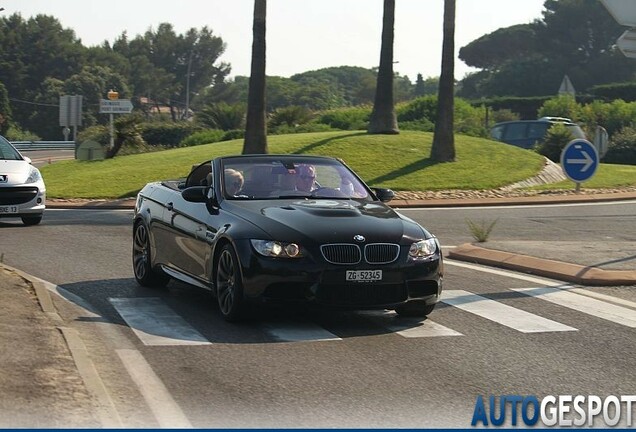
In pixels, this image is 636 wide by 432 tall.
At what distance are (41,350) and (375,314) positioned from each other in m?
3.67

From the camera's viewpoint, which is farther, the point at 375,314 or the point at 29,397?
the point at 375,314

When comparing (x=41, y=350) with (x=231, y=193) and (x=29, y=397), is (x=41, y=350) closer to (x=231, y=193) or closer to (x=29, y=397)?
(x=29, y=397)

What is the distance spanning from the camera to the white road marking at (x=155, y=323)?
9.97 metres

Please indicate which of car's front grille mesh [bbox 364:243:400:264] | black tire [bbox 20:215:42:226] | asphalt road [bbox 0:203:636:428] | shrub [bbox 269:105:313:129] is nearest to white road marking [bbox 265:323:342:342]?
asphalt road [bbox 0:203:636:428]

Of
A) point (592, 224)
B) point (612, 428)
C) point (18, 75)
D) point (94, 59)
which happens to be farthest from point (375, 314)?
point (94, 59)

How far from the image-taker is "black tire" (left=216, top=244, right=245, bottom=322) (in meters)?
10.5

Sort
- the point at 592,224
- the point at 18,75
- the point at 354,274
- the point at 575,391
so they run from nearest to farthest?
1. the point at 575,391
2. the point at 354,274
3. the point at 592,224
4. the point at 18,75

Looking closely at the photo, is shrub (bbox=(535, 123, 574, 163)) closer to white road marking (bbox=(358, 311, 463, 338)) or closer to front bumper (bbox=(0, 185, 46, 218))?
front bumper (bbox=(0, 185, 46, 218))

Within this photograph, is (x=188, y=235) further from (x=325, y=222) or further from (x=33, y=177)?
(x=33, y=177)

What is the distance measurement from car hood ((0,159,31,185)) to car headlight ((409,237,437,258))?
38.7 feet

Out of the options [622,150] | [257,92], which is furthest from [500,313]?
[622,150]

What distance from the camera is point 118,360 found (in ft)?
29.7

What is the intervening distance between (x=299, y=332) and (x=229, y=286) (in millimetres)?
823

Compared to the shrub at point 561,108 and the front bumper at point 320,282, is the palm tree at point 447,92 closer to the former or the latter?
the shrub at point 561,108
